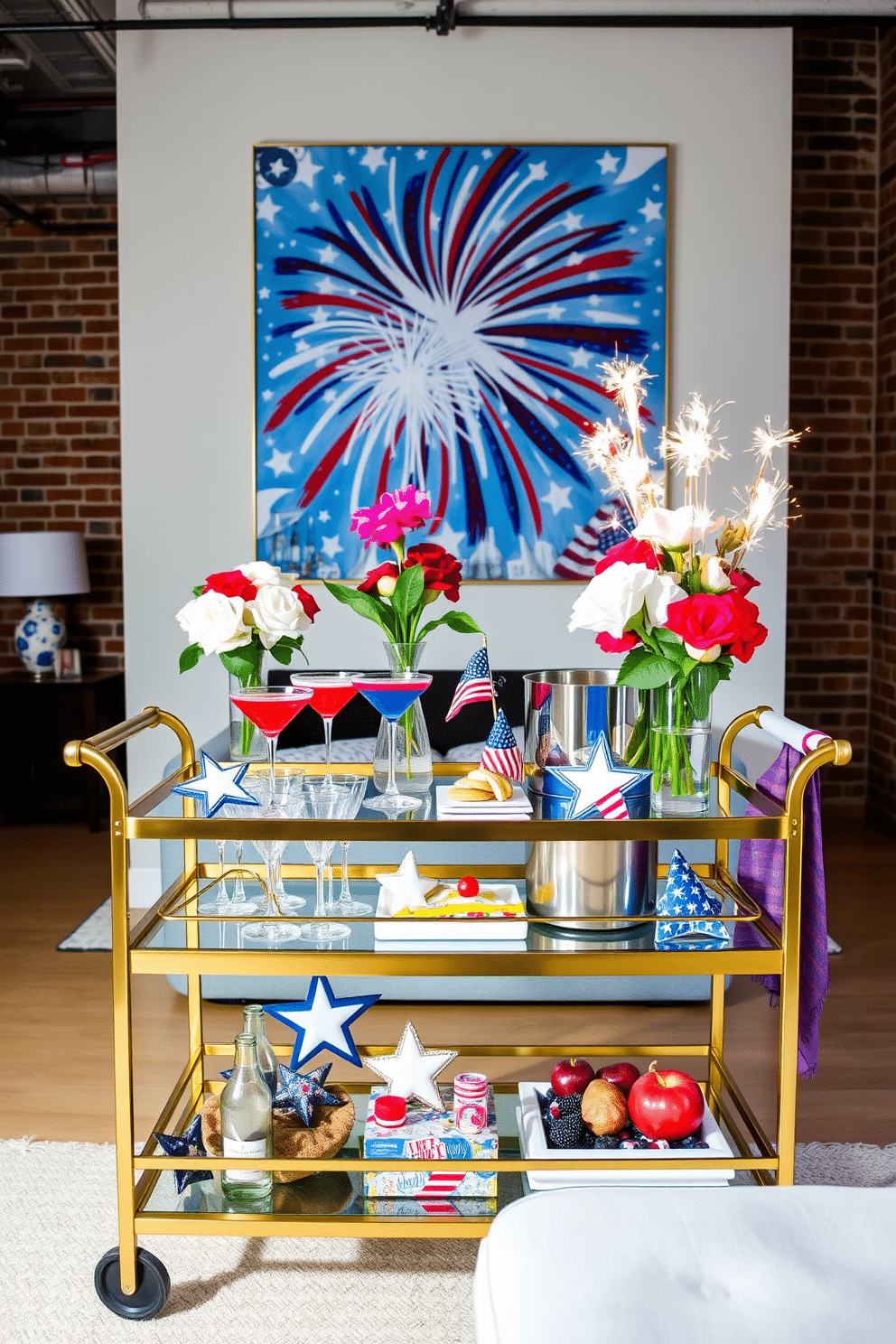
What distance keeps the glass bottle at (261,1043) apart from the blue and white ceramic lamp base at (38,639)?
12.0ft

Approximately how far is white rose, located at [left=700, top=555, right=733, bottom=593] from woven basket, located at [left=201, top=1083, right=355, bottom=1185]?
101cm

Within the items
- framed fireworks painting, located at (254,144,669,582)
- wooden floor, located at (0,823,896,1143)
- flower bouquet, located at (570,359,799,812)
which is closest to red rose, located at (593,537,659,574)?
flower bouquet, located at (570,359,799,812)

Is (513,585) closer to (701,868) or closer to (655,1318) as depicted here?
(701,868)

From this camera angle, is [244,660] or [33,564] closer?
[244,660]

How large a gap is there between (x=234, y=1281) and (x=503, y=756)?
3.18 ft

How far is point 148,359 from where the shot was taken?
13.4 feet

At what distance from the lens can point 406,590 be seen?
193 cm

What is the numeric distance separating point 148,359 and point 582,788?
2968 millimetres

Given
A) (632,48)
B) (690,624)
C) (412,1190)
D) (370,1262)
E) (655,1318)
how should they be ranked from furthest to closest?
(632,48)
(370,1262)
(412,1190)
(690,624)
(655,1318)

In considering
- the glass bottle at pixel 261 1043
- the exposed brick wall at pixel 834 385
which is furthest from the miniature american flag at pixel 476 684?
the exposed brick wall at pixel 834 385

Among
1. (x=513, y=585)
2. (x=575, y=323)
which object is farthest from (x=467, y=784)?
(x=575, y=323)

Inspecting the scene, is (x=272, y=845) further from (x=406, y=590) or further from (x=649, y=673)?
(x=649, y=673)

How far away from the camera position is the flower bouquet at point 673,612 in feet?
5.51

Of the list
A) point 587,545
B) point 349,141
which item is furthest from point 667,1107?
point 349,141
